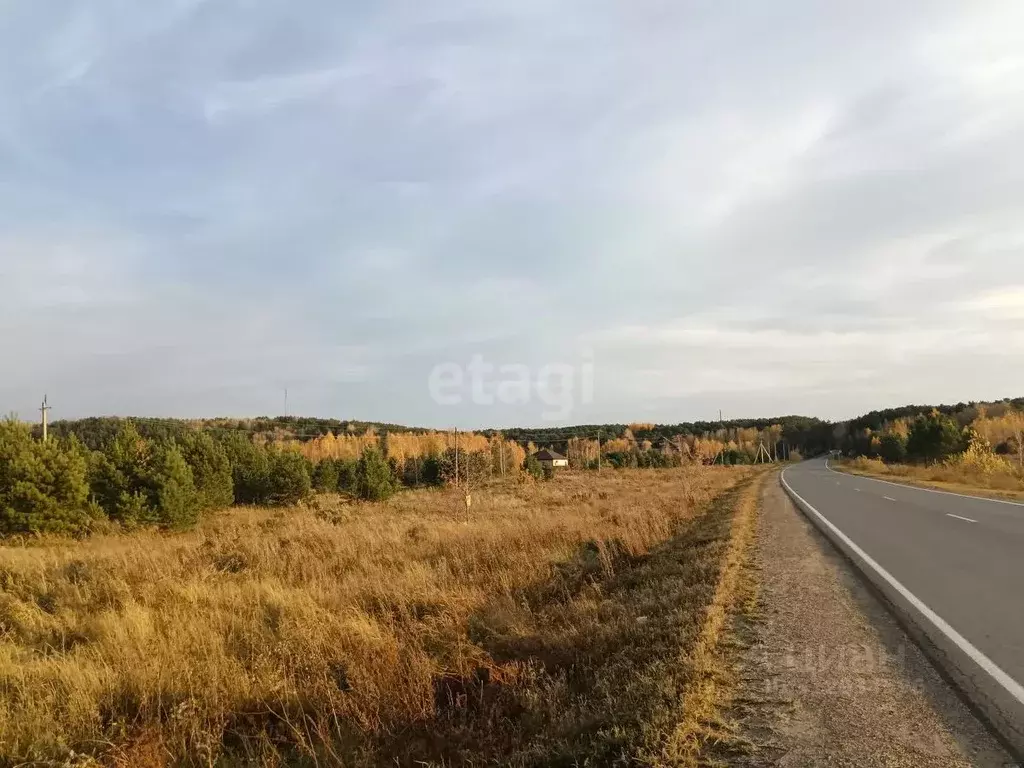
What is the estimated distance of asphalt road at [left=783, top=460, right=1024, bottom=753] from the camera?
4.87 m

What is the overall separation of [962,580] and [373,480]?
138 ft

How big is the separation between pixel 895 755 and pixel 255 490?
4794 centimetres

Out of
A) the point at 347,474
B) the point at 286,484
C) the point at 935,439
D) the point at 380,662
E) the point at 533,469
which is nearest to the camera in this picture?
the point at 380,662

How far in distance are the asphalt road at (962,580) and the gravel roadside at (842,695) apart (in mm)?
254

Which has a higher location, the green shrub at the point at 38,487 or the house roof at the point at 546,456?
the green shrub at the point at 38,487

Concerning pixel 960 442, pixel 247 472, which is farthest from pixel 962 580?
pixel 960 442

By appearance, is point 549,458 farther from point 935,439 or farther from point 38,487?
point 38,487

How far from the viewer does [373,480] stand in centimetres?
4703

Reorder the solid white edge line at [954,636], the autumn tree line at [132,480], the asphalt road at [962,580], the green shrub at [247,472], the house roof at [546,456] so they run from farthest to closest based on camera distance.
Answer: the house roof at [546,456], the green shrub at [247,472], the autumn tree line at [132,480], the asphalt road at [962,580], the solid white edge line at [954,636]

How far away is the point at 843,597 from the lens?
796 cm

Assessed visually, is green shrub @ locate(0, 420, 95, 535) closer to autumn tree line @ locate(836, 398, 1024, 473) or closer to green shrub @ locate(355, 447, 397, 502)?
green shrub @ locate(355, 447, 397, 502)

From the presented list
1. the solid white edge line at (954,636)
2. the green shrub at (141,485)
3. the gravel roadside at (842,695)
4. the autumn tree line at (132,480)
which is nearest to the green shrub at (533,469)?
the autumn tree line at (132,480)

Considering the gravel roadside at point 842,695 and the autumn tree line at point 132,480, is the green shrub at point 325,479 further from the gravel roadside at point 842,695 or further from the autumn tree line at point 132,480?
the gravel roadside at point 842,695

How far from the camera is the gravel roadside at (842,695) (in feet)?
12.4
